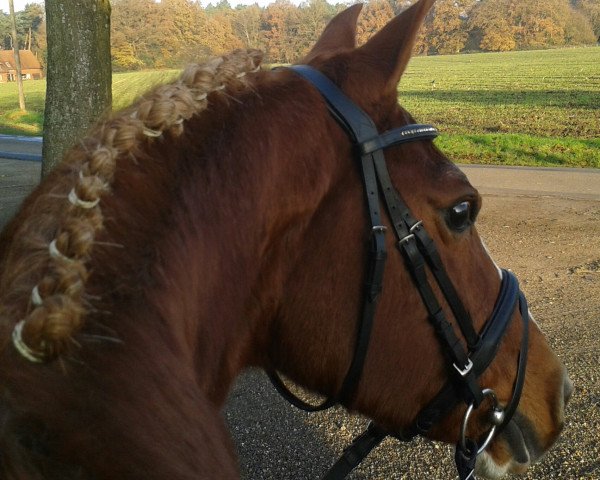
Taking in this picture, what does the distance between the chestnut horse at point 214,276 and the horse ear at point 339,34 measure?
0.05 feet

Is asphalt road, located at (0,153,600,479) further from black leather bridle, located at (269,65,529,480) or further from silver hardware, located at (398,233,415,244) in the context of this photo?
silver hardware, located at (398,233,415,244)

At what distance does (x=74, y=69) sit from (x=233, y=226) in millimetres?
3960

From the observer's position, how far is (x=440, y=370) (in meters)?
1.55

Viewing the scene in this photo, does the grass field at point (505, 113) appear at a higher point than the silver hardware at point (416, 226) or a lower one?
lower

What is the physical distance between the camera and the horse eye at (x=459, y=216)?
4.72 feet

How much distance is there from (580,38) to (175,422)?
308 feet

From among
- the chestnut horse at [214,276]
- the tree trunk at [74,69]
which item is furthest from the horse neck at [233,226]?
the tree trunk at [74,69]

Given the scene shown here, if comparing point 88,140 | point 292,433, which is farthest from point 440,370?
point 292,433

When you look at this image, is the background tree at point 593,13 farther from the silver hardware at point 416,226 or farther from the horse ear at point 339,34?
the silver hardware at point 416,226

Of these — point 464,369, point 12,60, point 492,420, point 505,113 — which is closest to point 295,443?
point 492,420

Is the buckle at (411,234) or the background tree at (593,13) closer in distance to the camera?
the buckle at (411,234)

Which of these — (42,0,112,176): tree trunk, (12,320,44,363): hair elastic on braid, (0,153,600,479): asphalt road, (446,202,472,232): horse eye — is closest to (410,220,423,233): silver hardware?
(446,202,472,232): horse eye

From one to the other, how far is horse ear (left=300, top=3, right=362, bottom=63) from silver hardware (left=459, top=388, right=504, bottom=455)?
3.56 ft

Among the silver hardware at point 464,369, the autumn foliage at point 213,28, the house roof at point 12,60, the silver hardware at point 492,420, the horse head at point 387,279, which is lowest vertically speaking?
the house roof at point 12,60
